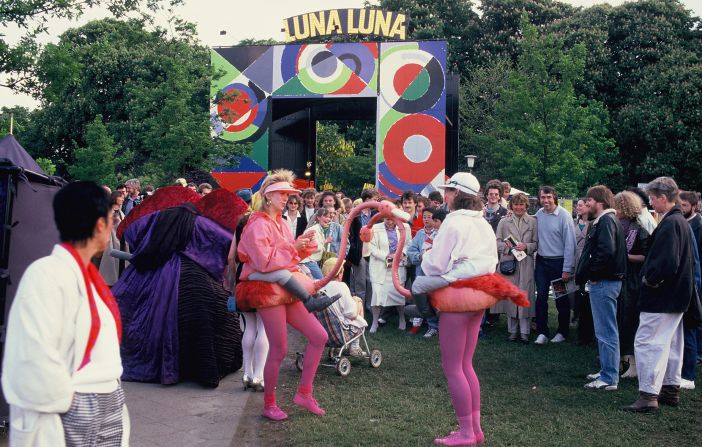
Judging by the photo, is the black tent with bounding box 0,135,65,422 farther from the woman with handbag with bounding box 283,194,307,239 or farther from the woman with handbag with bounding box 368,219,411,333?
the woman with handbag with bounding box 368,219,411,333

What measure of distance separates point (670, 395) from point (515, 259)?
3575 millimetres

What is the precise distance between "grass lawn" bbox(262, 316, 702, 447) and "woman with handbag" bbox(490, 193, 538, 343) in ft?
2.86

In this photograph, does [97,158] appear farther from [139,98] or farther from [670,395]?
[670,395]

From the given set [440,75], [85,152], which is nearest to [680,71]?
[440,75]

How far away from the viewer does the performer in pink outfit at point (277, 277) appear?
580cm

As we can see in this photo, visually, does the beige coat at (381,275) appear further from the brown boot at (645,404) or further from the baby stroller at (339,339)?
the brown boot at (645,404)

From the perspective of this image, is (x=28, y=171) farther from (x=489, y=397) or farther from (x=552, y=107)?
(x=552, y=107)

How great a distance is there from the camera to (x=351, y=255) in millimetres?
11086

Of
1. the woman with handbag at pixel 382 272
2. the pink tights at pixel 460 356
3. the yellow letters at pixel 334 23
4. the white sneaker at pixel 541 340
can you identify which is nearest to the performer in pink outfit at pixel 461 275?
the pink tights at pixel 460 356

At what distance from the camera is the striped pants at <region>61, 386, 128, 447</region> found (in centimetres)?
274

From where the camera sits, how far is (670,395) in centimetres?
662

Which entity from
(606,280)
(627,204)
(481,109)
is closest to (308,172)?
(481,109)

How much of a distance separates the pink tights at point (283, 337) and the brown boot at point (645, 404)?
296cm

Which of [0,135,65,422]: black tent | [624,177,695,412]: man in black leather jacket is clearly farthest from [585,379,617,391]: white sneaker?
[0,135,65,422]: black tent
